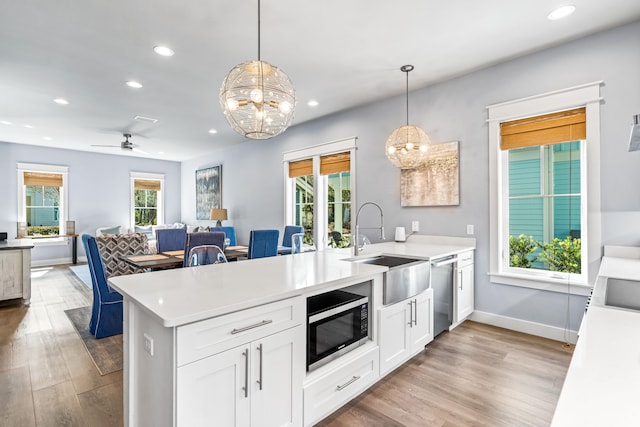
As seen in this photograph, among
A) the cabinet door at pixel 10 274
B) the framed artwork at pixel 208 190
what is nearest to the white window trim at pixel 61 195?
the framed artwork at pixel 208 190

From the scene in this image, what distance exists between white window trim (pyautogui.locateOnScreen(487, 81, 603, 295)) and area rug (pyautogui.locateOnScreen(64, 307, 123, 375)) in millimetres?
3711

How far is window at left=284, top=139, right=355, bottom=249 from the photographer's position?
197 inches

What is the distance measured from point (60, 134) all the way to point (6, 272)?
10.6 feet

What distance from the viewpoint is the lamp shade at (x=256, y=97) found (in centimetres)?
207

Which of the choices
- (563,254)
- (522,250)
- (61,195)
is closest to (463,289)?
(522,250)

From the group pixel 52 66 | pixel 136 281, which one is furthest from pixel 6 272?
pixel 136 281

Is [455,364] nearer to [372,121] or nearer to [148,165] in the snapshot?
[372,121]

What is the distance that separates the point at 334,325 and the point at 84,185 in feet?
28.0

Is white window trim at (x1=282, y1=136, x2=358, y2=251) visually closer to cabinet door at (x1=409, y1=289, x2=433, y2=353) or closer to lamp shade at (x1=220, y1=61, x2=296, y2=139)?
cabinet door at (x1=409, y1=289, x2=433, y2=353)

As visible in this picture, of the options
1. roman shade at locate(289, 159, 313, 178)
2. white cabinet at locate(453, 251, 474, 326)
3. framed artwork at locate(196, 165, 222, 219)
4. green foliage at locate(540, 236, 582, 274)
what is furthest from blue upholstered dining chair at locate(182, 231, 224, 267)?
framed artwork at locate(196, 165, 222, 219)

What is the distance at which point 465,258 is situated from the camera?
11.2ft

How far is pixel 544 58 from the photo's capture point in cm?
312

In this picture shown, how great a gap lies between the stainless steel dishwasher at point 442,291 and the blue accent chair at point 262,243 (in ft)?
6.74

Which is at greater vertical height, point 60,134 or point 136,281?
→ point 60,134
